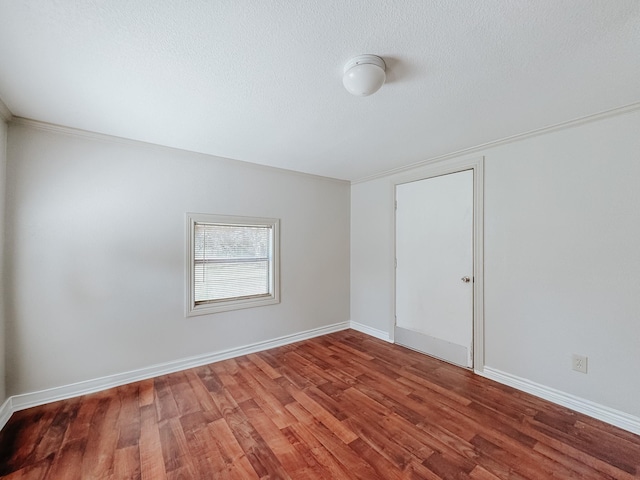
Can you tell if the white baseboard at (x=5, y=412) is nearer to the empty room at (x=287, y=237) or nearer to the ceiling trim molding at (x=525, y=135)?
the empty room at (x=287, y=237)

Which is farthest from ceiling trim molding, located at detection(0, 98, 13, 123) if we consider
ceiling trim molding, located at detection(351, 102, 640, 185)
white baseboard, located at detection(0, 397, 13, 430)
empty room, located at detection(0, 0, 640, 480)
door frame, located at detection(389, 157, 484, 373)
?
door frame, located at detection(389, 157, 484, 373)

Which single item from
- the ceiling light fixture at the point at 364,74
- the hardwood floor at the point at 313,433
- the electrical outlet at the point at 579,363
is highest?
the ceiling light fixture at the point at 364,74

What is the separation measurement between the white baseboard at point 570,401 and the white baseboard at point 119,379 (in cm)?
230

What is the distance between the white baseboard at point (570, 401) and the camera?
6.11 ft

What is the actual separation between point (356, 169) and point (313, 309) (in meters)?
2.02

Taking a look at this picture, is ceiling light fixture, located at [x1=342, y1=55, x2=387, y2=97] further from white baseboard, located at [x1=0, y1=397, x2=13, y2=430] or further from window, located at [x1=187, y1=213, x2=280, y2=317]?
white baseboard, located at [x1=0, y1=397, x2=13, y2=430]

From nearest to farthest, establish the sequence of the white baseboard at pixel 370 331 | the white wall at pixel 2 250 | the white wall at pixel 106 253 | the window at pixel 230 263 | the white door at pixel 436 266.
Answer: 1. the white wall at pixel 2 250
2. the white wall at pixel 106 253
3. the white door at pixel 436 266
4. the window at pixel 230 263
5. the white baseboard at pixel 370 331

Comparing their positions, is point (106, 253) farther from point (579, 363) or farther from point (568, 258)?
point (579, 363)

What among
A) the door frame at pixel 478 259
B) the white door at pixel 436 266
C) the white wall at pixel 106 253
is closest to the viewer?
the white wall at pixel 106 253

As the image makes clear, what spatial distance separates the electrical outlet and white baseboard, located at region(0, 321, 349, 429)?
2772 millimetres

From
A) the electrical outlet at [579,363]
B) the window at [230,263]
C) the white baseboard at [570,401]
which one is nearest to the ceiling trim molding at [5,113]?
the window at [230,263]

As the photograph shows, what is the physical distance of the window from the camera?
113 inches

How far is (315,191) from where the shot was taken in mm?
3793

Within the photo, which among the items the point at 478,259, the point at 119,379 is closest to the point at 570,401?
the point at 478,259
